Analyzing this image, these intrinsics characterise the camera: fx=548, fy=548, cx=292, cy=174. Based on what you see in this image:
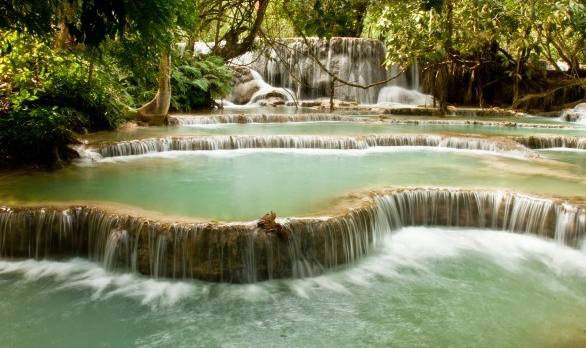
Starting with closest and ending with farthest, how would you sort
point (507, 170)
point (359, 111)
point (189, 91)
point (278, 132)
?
point (507, 170) < point (278, 132) < point (189, 91) < point (359, 111)

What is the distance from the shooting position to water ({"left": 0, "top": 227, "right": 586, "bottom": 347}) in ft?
14.8

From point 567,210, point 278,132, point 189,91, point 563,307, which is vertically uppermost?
point 189,91

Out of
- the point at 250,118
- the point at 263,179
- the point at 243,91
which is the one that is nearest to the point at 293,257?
the point at 263,179

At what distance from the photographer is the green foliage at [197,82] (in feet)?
55.0

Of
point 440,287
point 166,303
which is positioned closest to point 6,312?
point 166,303

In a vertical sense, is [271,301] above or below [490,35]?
below

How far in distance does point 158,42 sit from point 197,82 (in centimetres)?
1327

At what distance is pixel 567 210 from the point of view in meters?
6.54

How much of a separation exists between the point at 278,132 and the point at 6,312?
873 centimetres

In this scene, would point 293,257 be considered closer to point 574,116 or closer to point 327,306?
point 327,306

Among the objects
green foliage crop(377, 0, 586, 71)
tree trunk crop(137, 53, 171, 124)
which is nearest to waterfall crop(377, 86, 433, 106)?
green foliage crop(377, 0, 586, 71)

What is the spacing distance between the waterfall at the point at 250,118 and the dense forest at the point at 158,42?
908 mm

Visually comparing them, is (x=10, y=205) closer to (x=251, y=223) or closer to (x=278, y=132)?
(x=251, y=223)

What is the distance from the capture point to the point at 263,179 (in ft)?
27.9
